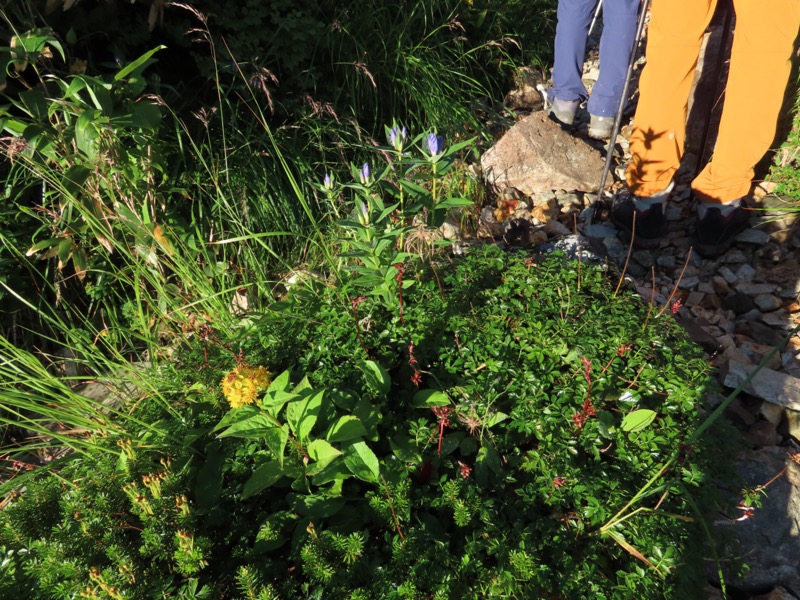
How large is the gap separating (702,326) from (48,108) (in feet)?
10.3

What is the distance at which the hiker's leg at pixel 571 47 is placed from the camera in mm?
3887

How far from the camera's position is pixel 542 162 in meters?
3.71

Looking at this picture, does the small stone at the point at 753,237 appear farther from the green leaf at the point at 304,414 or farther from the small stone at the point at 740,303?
the green leaf at the point at 304,414

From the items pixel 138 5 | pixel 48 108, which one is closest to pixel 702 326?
pixel 48 108

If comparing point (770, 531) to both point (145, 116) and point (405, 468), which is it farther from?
point (145, 116)

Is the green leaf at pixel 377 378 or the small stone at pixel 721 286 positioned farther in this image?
the small stone at pixel 721 286

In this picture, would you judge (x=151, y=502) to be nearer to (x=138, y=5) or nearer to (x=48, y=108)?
(x=48, y=108)

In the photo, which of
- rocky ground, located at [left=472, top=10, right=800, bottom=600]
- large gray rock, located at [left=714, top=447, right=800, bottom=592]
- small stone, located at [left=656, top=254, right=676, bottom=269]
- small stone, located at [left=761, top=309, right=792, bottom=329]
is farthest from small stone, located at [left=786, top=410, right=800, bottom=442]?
small stone, located at [left=656, top=254, right=676, bottom=269]

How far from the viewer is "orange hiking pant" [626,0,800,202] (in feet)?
9.14

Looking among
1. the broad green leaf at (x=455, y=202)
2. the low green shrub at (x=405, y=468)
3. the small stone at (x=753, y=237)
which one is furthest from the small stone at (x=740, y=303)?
the broad green leaf at (x=455, y=202)

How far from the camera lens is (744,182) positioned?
121 inches

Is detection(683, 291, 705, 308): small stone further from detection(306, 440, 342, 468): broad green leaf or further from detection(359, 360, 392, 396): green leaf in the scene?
detection(306, 440, 342, 468): broad green leaf

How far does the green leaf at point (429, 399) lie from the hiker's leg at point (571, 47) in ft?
10.0

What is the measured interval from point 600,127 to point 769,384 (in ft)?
7.49
